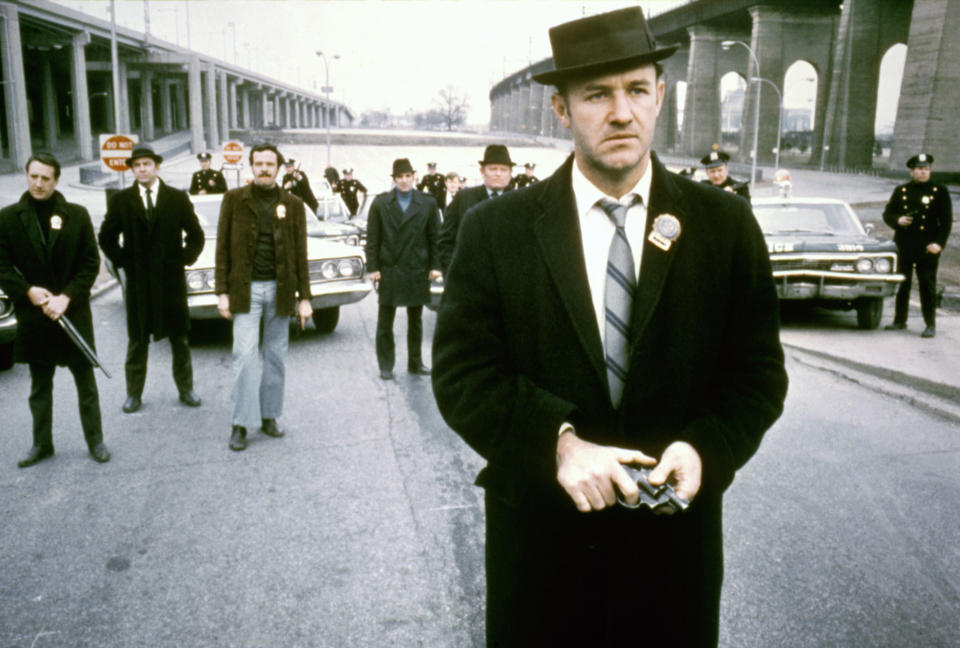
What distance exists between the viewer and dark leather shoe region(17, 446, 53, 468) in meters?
5.48

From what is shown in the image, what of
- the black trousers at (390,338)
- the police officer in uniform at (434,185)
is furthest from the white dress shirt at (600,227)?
the police officer in uniform at (434,185)

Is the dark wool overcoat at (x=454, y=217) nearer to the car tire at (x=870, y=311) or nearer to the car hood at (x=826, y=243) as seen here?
the car hood at (x=826, y=243)

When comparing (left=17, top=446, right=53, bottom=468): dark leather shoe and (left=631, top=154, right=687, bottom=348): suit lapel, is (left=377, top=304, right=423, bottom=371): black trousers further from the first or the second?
(left=631, top=154, right=687, bottom=348): suit lapel

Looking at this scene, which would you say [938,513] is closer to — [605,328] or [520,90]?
[605,328]

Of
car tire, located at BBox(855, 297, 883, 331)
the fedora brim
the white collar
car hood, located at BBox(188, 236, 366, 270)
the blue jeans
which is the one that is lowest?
car tire, located at BBox(855, 297, 883, 331)

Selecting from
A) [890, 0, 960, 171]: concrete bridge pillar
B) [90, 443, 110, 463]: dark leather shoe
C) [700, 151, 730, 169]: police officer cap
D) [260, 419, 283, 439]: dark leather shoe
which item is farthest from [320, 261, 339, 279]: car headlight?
[890, 0, 960, 171]: concrete bridge pillar

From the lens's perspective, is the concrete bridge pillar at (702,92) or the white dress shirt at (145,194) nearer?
the white dress shirt at (145,194)

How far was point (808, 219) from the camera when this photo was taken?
12.0m

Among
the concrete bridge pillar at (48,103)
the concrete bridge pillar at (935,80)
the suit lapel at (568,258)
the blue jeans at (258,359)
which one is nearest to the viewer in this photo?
the suit lapel at (568,258)

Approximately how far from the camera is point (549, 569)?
1.86 m

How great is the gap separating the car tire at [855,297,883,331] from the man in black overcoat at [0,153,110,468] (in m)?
9.12

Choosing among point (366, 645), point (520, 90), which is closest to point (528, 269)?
point (366, 645)

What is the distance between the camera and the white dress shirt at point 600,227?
1.86 metres

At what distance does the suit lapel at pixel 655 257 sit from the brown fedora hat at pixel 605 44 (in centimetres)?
27
